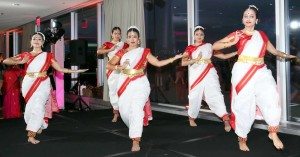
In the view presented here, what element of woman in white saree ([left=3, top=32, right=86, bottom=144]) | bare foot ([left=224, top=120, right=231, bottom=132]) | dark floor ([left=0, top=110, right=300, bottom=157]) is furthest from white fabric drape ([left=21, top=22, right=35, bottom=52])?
bare foot ([left=224, top=120, right=231, bottom=132])

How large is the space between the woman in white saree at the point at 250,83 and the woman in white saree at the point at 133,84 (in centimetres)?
59

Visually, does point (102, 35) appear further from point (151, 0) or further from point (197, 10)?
point (197, 10)

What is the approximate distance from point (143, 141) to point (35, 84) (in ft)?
4.40

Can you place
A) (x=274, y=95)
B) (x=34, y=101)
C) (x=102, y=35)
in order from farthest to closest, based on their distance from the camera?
(x=102, y=35), (x=34, y=101), (x=274, y=95)

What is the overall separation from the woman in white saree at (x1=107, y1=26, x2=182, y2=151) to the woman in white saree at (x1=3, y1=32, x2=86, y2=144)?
25.4 inches

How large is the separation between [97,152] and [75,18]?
21.0 ft

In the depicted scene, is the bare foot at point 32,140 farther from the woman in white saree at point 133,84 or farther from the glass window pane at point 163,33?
the glass window pane at point 163,33

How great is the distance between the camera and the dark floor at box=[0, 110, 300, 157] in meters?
3.13

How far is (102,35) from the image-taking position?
7848 millimetres

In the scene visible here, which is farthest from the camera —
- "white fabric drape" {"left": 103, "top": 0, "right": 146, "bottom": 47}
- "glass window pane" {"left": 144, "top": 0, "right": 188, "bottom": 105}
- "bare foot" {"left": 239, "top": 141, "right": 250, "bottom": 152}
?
"glass window pane" {"left": 144, "top": 0, "right": 188, "bottom": 105}

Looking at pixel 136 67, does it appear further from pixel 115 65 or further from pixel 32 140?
pixel 32 140

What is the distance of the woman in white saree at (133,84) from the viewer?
319 centimetres

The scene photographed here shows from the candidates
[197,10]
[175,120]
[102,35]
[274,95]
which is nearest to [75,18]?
[102,35]

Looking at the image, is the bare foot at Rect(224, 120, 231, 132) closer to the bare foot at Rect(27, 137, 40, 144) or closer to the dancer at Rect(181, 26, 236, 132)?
the dancer at Rect(181, 26, 236, 132)
